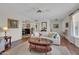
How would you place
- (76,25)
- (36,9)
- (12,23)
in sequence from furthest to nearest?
(76,25)
(12,23)
(36,9)

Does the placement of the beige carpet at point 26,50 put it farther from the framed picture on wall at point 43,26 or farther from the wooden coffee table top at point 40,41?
the framed picture on wall at point 43,26

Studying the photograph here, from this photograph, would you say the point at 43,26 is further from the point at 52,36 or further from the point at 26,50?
the point at 26,50

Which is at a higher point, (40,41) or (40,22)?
(40,22)

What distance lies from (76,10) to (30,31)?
131 centimetres

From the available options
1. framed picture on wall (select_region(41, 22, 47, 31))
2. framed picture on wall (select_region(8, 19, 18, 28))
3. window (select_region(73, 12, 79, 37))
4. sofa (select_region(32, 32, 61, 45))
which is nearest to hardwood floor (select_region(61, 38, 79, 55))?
sofa (select_region(32, 32, 61, 45))

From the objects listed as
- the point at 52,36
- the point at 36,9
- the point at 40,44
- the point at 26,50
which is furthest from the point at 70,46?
the point at 36,9

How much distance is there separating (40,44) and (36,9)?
2.94 feet

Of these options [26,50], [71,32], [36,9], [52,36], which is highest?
[36,9]

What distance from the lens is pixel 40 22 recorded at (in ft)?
9.54

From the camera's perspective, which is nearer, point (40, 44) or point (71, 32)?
point (40, 44)

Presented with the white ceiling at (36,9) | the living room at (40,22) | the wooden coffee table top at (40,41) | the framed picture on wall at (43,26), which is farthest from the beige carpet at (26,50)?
the white ceiling at (36,9)

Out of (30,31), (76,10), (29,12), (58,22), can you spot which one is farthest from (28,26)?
(76,10)

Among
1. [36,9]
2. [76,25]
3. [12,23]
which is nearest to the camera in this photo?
[36,9]

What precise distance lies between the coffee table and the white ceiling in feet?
1.90
